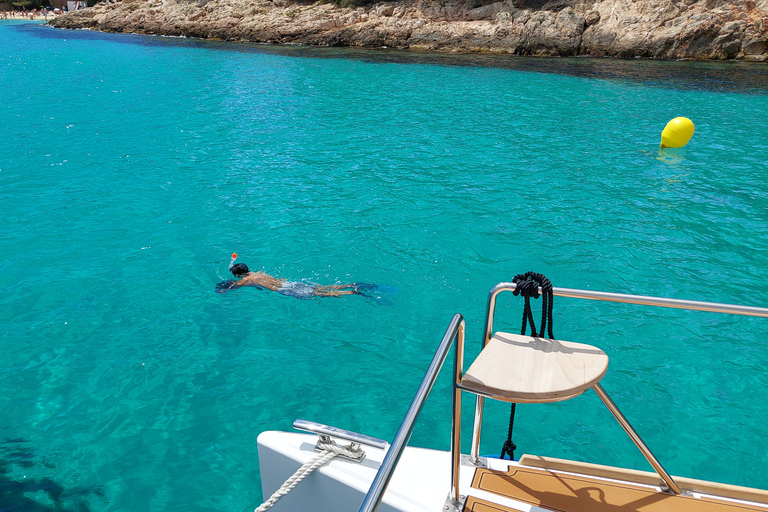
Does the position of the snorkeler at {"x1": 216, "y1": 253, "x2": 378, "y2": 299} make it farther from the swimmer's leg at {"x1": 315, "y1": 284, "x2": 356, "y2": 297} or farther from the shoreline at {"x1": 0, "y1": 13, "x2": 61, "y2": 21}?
the shoreline at {"x1": 0, "y1": 13, "x2": 61, "y2": 21}

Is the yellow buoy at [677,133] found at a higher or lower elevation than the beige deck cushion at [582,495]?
higher

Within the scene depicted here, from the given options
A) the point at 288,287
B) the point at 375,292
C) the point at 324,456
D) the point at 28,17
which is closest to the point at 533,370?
the point at 324,456

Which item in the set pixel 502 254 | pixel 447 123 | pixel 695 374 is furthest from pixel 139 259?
pixel 447 123

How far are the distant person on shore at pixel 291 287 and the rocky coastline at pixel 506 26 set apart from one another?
29278 mm

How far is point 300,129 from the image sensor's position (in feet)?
52.7

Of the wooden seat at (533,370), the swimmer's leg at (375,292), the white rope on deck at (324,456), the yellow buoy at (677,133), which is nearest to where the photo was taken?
the wooden seat at (533,370)

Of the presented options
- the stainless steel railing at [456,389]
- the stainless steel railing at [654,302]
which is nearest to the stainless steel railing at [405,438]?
the stainless steel railing at [456,389]

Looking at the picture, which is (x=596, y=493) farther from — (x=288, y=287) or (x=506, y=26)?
(x=506, y=26)

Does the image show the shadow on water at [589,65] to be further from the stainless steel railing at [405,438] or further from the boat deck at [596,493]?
the stainless steel railing at [405,438]

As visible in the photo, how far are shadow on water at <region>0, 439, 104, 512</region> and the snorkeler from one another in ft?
11.0

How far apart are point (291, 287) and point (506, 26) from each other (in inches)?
1213

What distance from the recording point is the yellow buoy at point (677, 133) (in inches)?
531

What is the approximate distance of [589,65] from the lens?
1094 inches

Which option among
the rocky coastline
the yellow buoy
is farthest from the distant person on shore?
the rocky coastline
